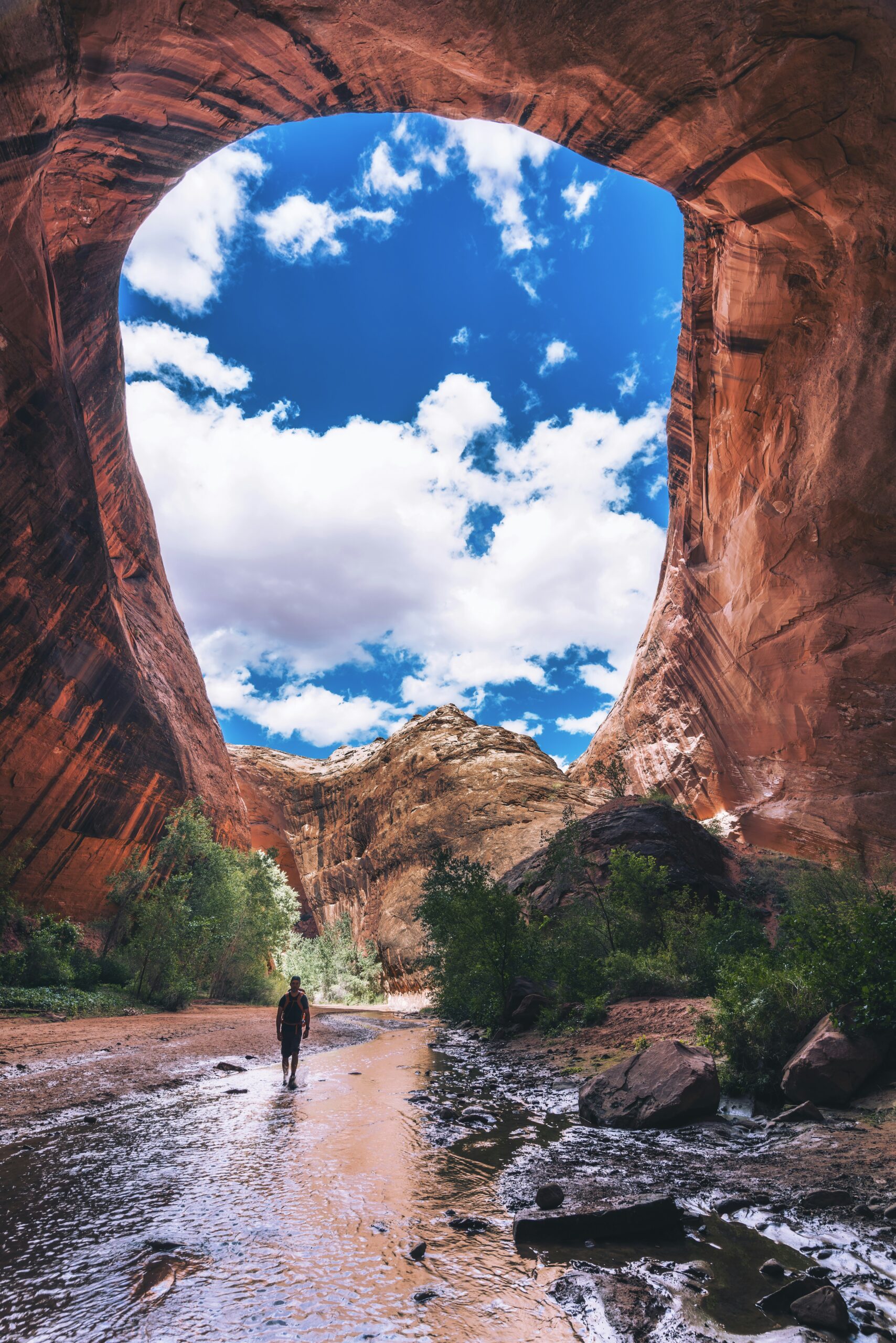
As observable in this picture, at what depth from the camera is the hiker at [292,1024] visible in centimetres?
1030

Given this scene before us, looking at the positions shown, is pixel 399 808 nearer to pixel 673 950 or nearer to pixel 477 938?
pixel 477 938

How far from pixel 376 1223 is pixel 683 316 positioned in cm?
2642

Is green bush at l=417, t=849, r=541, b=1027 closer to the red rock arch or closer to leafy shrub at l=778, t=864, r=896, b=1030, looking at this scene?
leafy shrub at l=778, t=864, r=896, b=1030

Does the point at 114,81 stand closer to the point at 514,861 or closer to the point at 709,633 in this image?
the point at 709,633

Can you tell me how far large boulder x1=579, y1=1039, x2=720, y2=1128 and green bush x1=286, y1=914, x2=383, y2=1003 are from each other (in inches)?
1620

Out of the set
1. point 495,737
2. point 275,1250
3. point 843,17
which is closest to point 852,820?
point 843,17

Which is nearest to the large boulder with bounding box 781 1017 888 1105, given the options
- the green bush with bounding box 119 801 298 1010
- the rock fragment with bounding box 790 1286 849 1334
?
the rock fragment with bounding box 790 1286 849 1334

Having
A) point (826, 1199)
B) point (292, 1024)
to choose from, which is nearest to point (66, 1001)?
point (292, 1024)

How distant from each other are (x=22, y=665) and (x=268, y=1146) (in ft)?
64.2

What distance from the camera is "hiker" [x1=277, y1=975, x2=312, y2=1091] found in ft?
33.8

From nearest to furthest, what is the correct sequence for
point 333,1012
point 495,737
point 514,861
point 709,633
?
point 709,633
point 333,1012
point 514,861
point 495,737

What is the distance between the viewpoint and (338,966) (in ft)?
164

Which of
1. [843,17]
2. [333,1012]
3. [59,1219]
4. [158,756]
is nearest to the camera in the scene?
[59,1219]

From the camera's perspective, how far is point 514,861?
3875 cm
